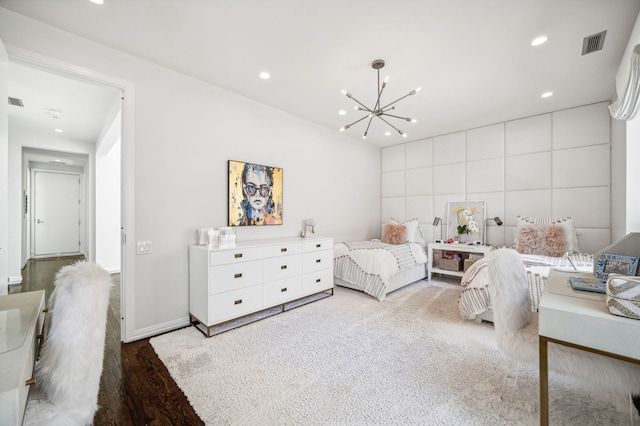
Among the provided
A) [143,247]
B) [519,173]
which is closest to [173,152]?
[143,247]

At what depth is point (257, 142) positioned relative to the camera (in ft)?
11.2

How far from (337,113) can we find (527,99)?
2498 millimetres

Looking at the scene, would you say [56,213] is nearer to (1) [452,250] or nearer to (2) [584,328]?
(1) [452,250]

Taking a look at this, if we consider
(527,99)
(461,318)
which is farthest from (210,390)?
(527,99)

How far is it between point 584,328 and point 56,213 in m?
9.74

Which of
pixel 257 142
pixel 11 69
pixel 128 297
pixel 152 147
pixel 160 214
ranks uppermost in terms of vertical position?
pixel 11 69

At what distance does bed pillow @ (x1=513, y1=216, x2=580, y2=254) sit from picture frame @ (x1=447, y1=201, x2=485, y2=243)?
522 millimetres

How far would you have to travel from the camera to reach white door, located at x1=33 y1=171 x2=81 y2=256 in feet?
21.1

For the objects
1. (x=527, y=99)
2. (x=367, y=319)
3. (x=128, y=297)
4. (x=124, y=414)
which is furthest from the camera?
(x=527, y=99)

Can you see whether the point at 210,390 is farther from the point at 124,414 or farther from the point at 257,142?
the point at 257,142

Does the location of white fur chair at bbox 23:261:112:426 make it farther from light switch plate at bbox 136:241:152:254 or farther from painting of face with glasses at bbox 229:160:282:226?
painting of face with glasses at bbox 229:160:282:226

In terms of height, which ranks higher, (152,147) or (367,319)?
(152,147)

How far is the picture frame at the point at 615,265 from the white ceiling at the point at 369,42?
1776 mm

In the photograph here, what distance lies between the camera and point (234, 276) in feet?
8.59
